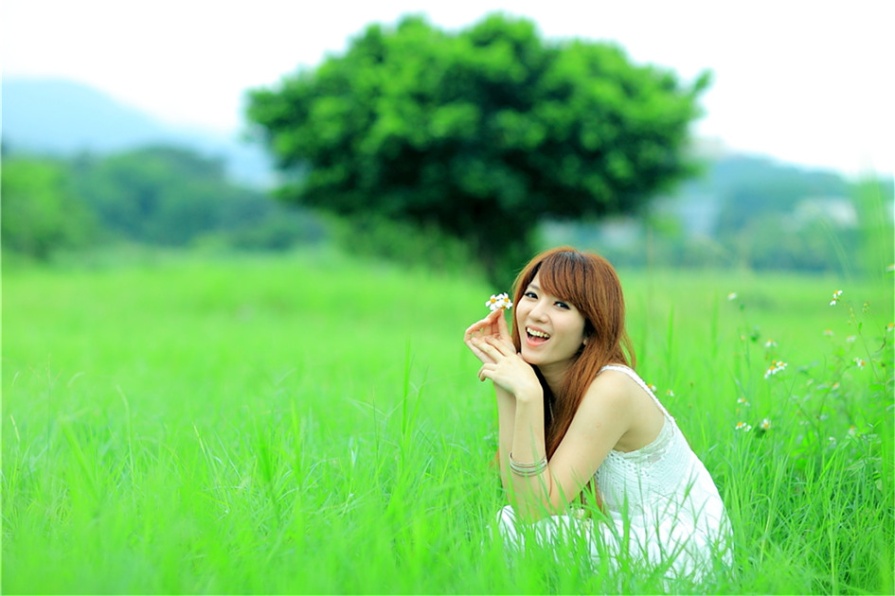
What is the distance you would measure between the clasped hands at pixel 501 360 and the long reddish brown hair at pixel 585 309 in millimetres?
183

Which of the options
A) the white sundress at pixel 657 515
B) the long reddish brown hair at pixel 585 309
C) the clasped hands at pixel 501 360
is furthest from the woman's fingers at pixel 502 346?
the white sundress at pixel 657 515

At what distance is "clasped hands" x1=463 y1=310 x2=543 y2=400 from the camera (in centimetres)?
274

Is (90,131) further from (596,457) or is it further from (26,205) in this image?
(596,457)

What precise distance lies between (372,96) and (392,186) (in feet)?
6.18

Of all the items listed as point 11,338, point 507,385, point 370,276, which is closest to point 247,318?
point 370,276

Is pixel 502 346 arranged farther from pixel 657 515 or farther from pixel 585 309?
pixel 657 515

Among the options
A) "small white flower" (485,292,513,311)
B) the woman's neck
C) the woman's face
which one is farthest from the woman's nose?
the woman's neck

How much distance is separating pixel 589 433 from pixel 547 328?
400 mm

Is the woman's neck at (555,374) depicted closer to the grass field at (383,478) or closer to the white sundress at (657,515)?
the white sundress at (657,515)

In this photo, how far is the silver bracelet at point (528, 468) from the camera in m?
2.71

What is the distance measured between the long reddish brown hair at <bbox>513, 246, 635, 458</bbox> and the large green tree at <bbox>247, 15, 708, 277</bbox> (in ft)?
39.9

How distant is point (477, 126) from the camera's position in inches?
611

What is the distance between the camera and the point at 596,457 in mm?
2758

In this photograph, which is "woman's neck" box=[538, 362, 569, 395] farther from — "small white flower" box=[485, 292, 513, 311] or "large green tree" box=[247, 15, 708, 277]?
"large green tree" box=[247, 15, 708, 277]
